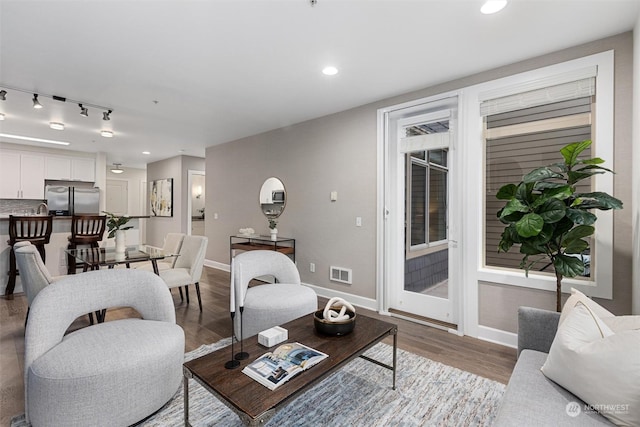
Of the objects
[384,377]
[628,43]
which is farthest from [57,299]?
[628,43]

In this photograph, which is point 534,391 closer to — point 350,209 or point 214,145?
point 350,209

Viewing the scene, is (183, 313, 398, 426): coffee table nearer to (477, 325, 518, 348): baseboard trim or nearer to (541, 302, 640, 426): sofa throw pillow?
(541, 302, 640, 426): sofa throw pillow

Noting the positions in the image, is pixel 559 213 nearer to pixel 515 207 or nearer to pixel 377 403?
pixel 515 207

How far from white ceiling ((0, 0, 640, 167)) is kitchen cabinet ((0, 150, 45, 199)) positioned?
295 centimetres

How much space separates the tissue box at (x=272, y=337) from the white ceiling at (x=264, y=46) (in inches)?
83.2

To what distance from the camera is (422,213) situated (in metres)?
3.59

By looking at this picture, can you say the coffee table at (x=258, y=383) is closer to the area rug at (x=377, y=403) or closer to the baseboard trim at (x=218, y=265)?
the area rug at (x=377, y=403)

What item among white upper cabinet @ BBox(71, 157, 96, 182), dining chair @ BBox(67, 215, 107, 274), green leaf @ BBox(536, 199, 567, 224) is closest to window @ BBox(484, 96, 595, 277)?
green leaf @ BBox(536, 199, 567, 224)

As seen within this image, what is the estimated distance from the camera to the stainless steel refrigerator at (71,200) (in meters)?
6.64

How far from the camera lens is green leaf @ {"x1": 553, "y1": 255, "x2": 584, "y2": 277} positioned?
213 centimetres

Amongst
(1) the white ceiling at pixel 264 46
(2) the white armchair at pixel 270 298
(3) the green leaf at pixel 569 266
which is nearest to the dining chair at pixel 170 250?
(2) the white armchair at pixel 270 298

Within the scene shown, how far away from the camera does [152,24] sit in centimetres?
224

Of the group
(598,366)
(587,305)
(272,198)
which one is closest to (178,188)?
(272,198)

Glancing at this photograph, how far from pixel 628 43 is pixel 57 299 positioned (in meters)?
4.34
